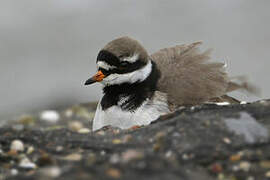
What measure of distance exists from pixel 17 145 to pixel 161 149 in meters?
1.32

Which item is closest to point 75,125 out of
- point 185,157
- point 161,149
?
point 161,149

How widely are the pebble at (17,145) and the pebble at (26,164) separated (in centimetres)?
24

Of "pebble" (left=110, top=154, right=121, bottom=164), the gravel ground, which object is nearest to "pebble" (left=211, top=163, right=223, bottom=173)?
the gravel ground

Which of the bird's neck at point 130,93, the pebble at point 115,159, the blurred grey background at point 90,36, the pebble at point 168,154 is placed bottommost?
the blurred grey background at point 90,36

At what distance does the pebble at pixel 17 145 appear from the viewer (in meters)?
4.74

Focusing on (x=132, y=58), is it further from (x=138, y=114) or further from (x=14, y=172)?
(x=14, y=172)

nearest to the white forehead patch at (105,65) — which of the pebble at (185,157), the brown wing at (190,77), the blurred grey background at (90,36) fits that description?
the brown wing at (190,77)

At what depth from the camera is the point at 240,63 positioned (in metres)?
13.1

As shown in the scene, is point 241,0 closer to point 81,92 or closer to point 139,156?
point 81,92

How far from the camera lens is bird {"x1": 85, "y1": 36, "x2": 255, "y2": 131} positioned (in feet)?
20.8

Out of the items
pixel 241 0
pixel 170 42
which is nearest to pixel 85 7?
pixel 170 42

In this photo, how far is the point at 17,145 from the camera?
4773mm

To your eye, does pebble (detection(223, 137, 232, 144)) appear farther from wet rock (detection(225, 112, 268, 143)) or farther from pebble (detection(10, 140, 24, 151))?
pebble (detection(10, 140, 24, 151))

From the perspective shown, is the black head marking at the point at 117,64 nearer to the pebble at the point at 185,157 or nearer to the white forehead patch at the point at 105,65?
the white forehead patch at the point at 105,65
